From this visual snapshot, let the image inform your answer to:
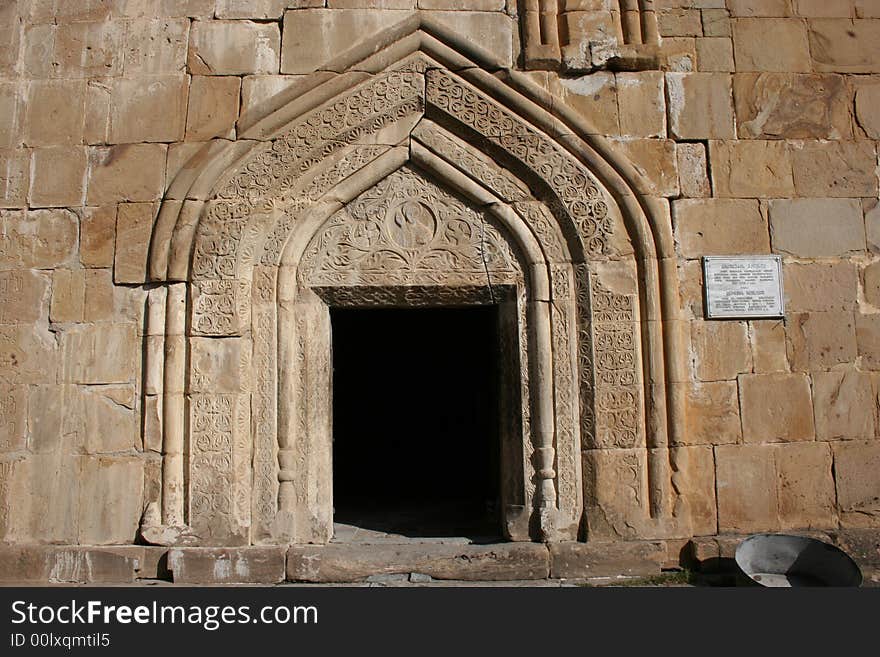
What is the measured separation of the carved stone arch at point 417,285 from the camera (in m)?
5.19

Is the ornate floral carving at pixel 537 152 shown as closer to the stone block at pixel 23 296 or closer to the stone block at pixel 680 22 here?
the stone block at pixel 680 22

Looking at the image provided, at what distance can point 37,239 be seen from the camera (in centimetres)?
543

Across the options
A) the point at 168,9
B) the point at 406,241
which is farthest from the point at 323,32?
the point at 406,241

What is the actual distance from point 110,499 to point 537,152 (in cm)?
367

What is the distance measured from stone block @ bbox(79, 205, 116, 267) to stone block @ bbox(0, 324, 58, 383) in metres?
0.56

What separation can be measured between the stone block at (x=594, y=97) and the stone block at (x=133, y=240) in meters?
2.93

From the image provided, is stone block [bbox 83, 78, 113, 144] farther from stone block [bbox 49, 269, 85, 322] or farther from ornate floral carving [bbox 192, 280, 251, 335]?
ornate floral carving [bbox 192, 280, 251, 335]

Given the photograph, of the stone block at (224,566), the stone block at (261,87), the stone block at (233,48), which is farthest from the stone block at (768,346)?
the stone block at (233,48)

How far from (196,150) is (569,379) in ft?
9.80

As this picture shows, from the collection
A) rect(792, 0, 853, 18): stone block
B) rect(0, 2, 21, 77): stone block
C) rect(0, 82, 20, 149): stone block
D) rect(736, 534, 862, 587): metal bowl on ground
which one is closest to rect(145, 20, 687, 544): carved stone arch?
rect(736, 534, 862, 587): metal bowl on ground

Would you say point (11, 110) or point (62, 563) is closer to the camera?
point (62, 563)

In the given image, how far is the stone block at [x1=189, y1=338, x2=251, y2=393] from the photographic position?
522cm

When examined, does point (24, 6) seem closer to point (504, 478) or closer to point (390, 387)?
point (504, 478)

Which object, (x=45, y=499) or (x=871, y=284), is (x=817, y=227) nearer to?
(x=871, y=284)
